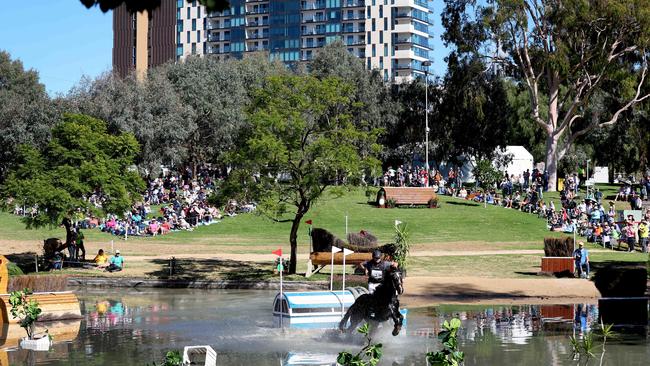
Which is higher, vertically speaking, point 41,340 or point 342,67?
point 342,67

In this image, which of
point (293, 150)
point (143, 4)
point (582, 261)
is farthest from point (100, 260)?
point (143, 4)

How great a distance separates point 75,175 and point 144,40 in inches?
5470

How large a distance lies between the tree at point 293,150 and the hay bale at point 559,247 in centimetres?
766

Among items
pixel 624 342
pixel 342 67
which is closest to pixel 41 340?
pixel 624 342

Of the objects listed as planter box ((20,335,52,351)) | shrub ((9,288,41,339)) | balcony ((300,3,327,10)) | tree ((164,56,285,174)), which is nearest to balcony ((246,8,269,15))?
balcony ((300,3,327,10))

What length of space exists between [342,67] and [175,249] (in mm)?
56215

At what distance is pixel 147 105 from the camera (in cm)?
8012

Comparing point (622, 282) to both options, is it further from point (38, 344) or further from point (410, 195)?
point (410, 195)

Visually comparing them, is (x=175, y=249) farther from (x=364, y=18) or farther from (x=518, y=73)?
(x=364, y=18)

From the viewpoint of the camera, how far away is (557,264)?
3706 centimetres

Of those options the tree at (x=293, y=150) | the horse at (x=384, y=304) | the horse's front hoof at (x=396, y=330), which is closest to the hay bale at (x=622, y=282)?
the tree at (x=293, y=150)

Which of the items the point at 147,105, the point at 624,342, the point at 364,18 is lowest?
the point at 624,342

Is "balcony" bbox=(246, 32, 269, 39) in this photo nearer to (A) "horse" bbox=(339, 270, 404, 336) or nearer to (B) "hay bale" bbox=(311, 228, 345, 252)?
(B) "hay bale" bbox=(311, 228, 345, 252)

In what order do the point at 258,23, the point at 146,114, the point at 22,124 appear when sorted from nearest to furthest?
the point at 146,114
the point at 22,124
the point at 258,23
